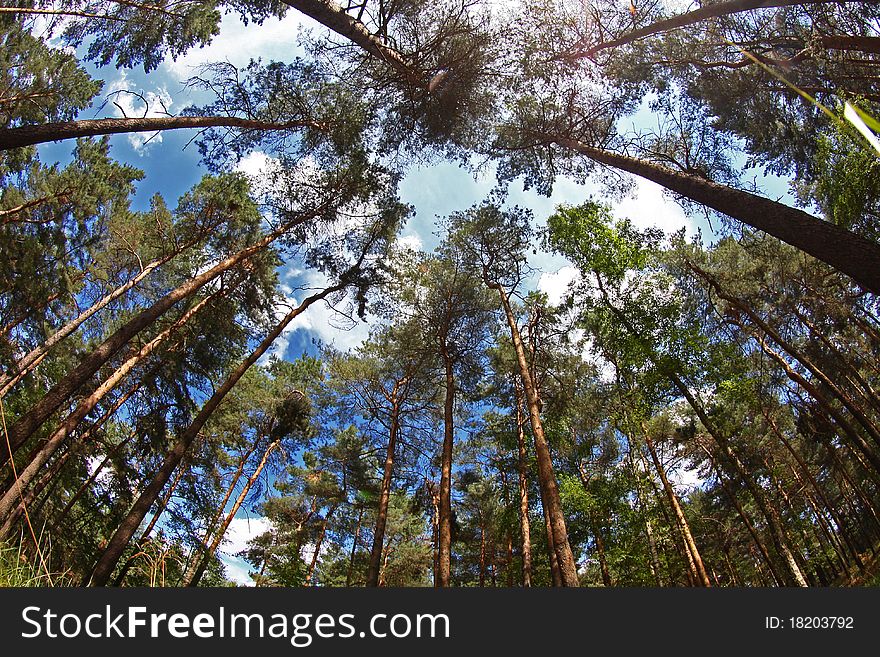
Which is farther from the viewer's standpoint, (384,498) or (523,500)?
(523,500)

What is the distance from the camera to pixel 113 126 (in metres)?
6.60

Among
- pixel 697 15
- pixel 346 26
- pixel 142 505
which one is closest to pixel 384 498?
pixel 142 505

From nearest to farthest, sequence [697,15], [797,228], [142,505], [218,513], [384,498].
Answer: [797,228]
[697,15]
[142,505]
[384,498]
[218,513]

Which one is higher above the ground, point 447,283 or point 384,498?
point 447,283

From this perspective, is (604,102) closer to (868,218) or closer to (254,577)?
(868,218)

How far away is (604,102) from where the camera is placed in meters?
9.45

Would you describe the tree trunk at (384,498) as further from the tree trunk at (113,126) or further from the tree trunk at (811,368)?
the tree trunk at (811,368)

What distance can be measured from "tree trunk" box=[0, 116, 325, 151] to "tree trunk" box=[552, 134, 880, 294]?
25.5 feet

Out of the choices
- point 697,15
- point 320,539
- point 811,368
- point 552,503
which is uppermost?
point 697,15

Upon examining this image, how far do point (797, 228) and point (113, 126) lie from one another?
8.96 meters

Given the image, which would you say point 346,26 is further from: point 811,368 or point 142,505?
point 811,368

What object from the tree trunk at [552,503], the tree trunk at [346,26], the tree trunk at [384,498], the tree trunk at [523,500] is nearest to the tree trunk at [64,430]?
the tree trunk at [384,498]

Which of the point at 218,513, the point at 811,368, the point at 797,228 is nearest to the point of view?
the point at 797,228

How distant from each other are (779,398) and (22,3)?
874 inches
